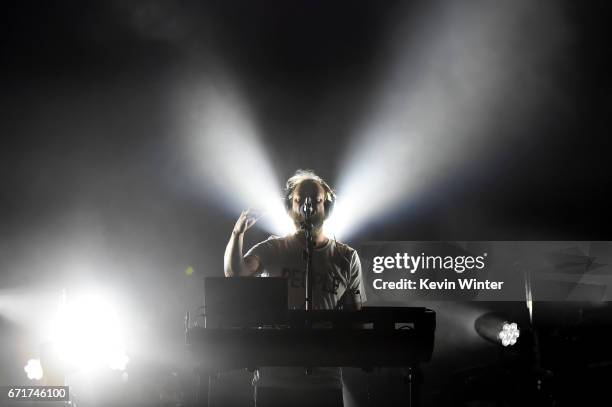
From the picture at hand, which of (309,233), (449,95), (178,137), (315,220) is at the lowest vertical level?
(309,233)

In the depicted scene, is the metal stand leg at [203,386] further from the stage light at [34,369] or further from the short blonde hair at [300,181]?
the stage light at [34,369]

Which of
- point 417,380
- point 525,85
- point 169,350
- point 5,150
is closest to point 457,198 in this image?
point 525,85

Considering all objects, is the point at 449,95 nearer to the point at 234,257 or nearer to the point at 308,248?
the point at 234,257

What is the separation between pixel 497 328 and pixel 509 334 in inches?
5.2

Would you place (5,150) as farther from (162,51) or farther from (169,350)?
(169,350)

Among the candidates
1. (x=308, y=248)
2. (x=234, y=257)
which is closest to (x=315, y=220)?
(x=234, y=257)

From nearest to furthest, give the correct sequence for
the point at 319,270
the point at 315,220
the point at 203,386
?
1. the point at 203,386
2. the point at 319,270
3. the point at 315,220

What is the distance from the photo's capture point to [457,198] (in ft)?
22.4

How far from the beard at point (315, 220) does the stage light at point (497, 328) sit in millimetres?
2534

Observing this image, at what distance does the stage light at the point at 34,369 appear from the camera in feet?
19.9

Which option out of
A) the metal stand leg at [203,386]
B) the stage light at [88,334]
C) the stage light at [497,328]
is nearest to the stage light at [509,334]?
the stage light at [497,328]

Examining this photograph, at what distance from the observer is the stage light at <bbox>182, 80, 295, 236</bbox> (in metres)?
6.57

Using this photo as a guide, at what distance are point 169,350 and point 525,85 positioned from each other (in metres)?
4.31

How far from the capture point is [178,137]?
6660 mm
